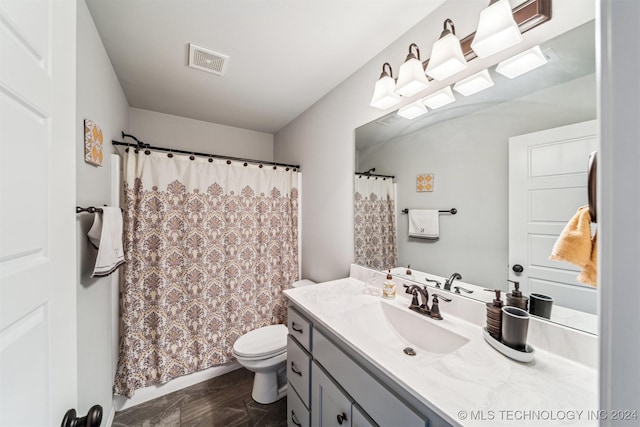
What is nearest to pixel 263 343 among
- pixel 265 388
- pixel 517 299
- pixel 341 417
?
pixel 265 388

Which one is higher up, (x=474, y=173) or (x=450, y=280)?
(x=474, y=173)

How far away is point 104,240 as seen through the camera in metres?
1.06

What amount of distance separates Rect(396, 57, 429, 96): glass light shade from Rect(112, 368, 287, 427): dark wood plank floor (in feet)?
7.16

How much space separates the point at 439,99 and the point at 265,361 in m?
1.96

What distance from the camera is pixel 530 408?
1.92 ft

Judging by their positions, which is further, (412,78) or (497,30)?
(412,78)

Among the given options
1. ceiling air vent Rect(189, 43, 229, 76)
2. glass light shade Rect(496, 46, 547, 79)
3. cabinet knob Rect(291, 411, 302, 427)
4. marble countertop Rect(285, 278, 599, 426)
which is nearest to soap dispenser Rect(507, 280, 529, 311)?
marble countertop Rect(285, 278, 599, 426)

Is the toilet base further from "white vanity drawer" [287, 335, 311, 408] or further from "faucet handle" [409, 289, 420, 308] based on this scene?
"faucet handle" [409, 289, 420, 308]

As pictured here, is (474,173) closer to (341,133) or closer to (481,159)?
(481,159)

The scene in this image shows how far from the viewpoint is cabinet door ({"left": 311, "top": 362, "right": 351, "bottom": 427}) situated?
0.93 metres
